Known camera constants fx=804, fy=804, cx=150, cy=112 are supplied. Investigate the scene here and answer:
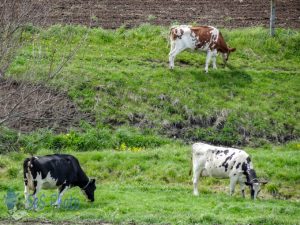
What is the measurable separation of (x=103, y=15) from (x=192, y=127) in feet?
33.2

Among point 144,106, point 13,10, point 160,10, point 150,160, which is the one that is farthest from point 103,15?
point 13,10

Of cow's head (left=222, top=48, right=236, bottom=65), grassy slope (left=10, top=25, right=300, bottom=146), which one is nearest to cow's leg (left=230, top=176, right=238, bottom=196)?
grassy slope (left=10, top=25, right=300, bottom=146)

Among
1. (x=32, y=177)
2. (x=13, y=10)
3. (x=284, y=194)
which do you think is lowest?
(x=284, y=194)

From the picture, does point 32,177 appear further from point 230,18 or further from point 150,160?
point 230,18

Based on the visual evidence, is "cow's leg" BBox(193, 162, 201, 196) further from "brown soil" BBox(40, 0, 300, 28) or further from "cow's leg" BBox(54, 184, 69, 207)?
"brown soil" BBox(40, 0, 300, 28)

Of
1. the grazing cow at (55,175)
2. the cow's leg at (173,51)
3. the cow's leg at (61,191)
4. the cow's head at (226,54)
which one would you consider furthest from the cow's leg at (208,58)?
the cow's leg at (61,191)

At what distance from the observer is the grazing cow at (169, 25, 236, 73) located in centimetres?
3077

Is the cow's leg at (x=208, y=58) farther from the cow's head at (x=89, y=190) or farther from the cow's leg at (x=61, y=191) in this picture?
the cow's leg at (x=61, y=191)

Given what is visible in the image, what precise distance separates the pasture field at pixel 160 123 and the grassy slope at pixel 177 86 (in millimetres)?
40

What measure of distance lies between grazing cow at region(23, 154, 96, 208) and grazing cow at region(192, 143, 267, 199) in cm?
325

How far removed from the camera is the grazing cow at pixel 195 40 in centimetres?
3077

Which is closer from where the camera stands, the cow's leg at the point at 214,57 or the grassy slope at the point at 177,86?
the grassy slope at the point at 177,86

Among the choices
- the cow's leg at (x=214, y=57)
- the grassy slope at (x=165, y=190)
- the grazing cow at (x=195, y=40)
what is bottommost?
the grassy slope at (x=165, y=190)

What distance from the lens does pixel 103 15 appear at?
35.9 m
